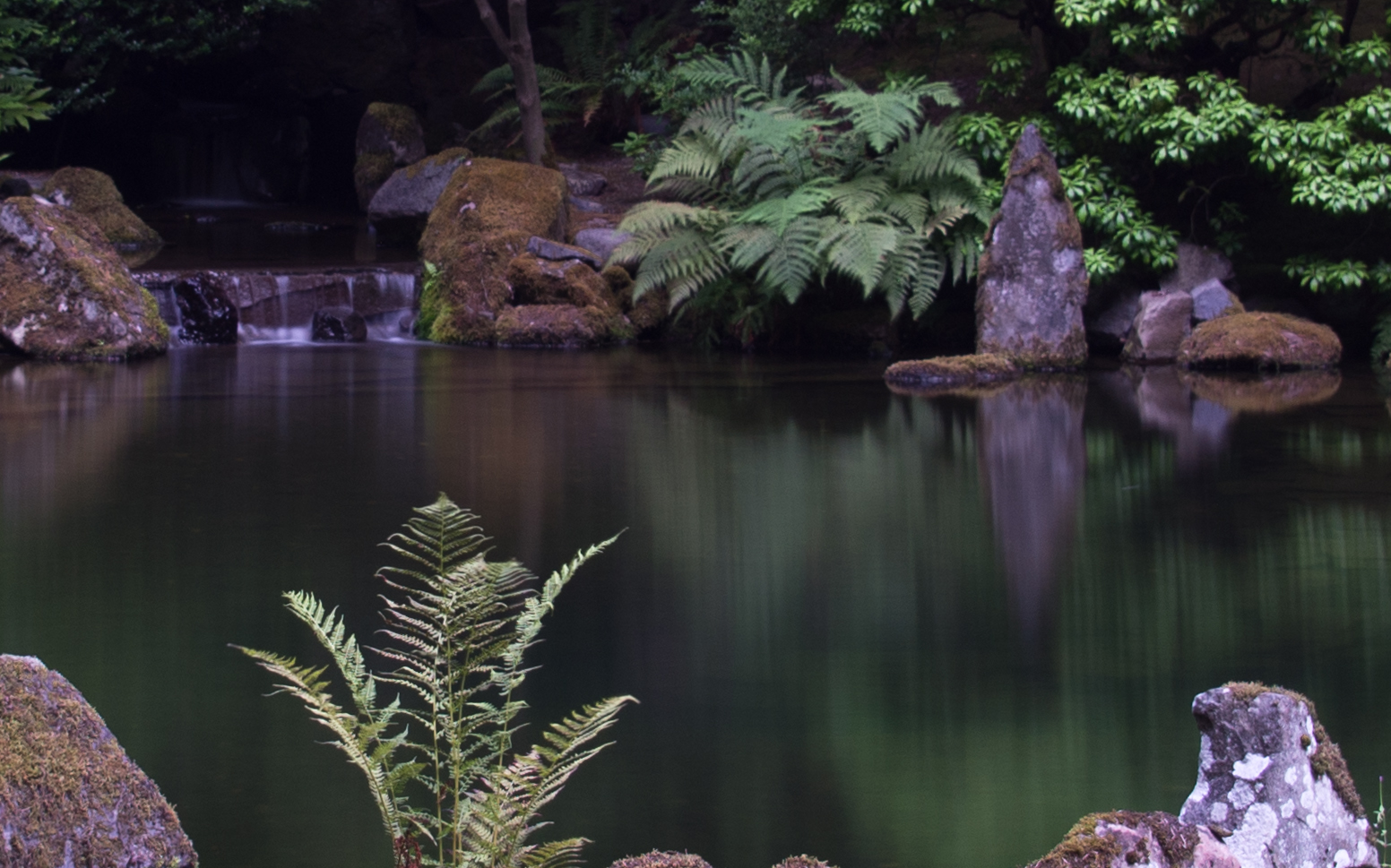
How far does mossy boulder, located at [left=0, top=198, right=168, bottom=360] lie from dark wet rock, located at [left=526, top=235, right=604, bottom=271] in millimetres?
3251

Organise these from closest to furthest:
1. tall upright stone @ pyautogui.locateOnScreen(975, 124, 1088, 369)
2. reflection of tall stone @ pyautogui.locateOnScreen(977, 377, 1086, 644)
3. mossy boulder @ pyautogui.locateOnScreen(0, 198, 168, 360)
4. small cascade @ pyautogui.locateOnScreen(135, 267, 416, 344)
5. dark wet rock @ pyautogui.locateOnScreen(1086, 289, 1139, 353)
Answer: reflection of tall stone @ pyautogui.locateOnScreen(977, 377, 1086, 644), tall upright stone @ pyautogui.locateOnScreen(975, 124, 1088, 369), mossy boulder @ pyautogui.locateOnScreen(0, 198, 168, 360), dark wet rock @ pyautogui.locateOnScreen(1086, 289, 1139, 353), small cascade @ pyautogui.locateOnScreen(135, 267, 416, 344)

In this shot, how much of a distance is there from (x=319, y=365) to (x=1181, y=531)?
6977 millimetres

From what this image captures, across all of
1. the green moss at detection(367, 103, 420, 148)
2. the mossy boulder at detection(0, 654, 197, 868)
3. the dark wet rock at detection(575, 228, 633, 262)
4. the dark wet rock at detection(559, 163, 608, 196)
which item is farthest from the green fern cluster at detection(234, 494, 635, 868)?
the green moss at detection(367, 103, 420, 148)

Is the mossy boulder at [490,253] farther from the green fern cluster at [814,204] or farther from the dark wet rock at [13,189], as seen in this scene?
the dark wet rock at [13,189]

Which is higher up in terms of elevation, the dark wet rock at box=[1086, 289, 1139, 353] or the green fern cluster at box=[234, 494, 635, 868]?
the dark wet rock at box=[1086, 289, 1139, 353]

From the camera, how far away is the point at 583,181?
1633cm

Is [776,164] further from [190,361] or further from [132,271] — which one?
[132,271]

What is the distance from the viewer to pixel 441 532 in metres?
2.21

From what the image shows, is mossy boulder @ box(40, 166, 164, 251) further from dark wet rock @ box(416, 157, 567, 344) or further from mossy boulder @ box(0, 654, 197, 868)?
mossy boulder @ box(0, 654, 197, 868)

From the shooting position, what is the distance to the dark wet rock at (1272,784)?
2.21m

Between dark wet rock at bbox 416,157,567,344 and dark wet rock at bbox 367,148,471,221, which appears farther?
dark wet rock at bbox 367,148,471,221

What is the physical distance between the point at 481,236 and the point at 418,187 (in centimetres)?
380

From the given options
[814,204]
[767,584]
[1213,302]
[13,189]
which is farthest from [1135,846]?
[13,189]

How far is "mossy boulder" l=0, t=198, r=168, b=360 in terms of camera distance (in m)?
10.7
